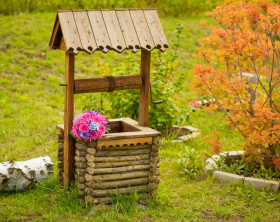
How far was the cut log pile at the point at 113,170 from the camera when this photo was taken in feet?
15.0

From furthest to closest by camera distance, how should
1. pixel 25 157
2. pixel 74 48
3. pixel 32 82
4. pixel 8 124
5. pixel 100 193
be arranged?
pixel 32 82, pixel 8 124, pixel 25 157, pixel 100 193, pixel 74 48

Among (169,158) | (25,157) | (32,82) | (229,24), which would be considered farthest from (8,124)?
(229,24)

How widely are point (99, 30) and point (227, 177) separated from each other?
2.49m

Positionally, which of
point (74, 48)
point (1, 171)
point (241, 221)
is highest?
point (74, 48)

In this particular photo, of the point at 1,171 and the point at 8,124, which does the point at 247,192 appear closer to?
the point at 1,171

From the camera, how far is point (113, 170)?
4680 millimetres

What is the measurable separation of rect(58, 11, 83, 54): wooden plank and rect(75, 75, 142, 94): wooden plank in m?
0.45

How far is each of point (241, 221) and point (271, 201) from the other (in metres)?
0.63

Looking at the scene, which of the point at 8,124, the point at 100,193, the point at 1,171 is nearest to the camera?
the point at 100,193

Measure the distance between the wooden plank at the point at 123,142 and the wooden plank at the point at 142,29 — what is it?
3.27ft

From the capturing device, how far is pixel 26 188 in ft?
16.7

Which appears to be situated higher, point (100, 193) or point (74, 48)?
point (74, 48)

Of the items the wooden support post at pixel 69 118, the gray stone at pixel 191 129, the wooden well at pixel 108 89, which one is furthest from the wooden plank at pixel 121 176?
the gray stone at pixel 191 129

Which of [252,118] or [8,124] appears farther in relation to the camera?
[8,124]
